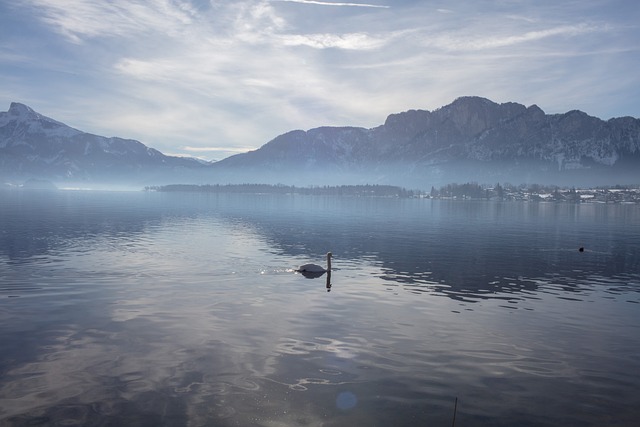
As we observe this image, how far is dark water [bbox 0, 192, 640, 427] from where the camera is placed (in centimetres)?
2145

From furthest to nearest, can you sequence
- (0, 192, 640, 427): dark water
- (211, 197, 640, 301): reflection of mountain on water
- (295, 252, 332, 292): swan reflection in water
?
(295, 252, 332, 292): swan reflection in water → (211, 197, 640, 301): reflection of mountain on water → (0, 192, 640, 427): dark water

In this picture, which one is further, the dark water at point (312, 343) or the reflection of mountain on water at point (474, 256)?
the reflection of mountain on water at point (474, 256)

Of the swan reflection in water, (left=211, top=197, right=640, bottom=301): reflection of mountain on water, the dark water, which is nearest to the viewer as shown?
the dark water

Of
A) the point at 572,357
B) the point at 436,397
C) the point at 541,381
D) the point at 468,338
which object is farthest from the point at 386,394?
the point at 572,357

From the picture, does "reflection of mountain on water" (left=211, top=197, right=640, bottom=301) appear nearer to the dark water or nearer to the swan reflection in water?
the dark water

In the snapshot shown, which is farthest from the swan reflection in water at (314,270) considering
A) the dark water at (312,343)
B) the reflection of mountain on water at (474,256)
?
the reflection of mountain on water at (474,256)

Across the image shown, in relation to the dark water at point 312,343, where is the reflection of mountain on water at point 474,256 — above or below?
below

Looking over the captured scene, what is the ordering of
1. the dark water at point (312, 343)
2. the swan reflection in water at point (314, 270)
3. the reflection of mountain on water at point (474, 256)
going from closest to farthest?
1. the dark water at point (312, 343)
2. the reflection of mountain on water at point (474, 256)
3. the swan reflection in water at point (314, 270)

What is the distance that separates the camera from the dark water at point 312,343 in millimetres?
21453

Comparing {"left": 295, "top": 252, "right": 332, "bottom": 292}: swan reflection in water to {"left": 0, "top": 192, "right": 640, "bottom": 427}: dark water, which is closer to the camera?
{"left": 0, "top": 192, "right": 640, "bottom": 427}: dark water

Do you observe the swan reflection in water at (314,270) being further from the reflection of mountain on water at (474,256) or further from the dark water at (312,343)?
the reflection of mountain on water at (474,256)

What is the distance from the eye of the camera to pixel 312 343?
31.0 m

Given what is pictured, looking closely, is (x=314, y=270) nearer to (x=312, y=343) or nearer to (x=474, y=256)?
(x=312, y=343)

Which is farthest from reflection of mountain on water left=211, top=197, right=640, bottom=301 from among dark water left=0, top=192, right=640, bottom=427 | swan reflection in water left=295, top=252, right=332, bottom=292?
swan reflection in water left=295, top=252, right=332, bottom=292
